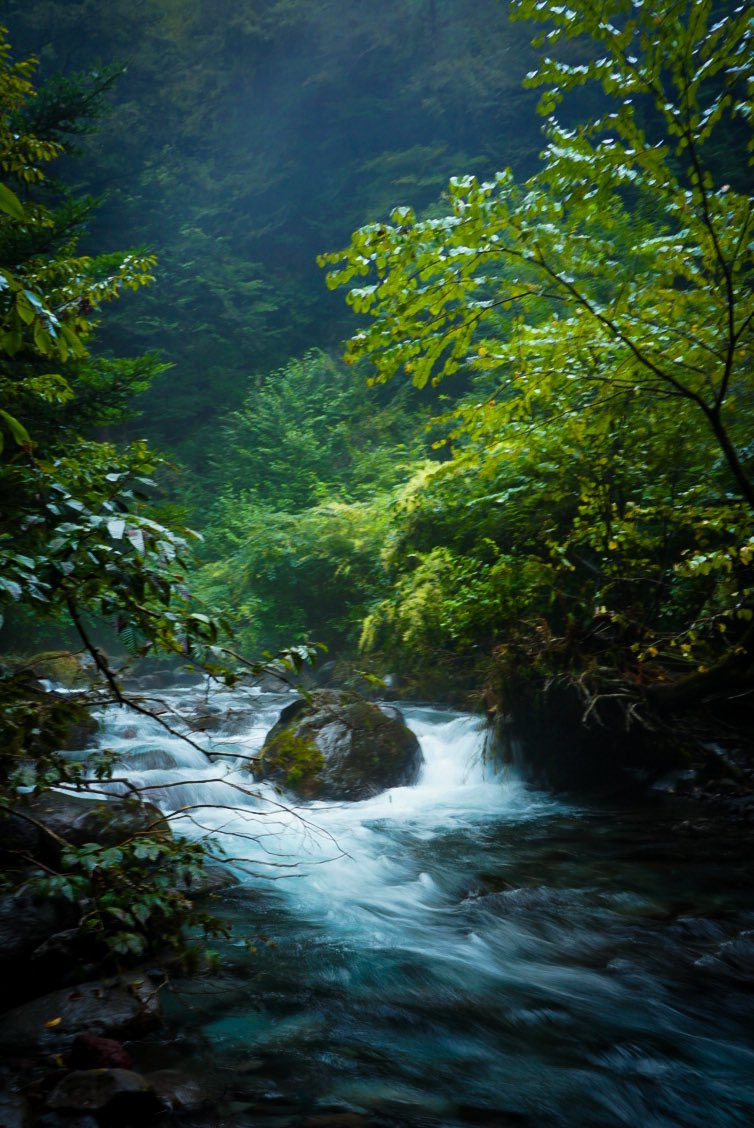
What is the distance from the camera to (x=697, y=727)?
266 inches

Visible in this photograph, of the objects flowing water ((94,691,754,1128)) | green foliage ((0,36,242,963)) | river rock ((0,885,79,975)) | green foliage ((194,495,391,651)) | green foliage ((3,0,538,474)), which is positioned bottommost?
flowing water ((94,691,754,1128))

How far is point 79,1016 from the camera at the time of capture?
2852 mm

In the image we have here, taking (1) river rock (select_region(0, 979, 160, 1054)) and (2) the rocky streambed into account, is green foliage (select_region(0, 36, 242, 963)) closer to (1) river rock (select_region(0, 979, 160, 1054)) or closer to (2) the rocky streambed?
(1) river rock (select_region(0, 979, 160, 1054))

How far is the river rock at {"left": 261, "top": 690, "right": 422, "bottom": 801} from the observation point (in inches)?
285

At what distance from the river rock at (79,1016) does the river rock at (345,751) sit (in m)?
3.93

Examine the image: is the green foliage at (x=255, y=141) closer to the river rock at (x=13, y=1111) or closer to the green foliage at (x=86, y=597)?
the green foliage at (x=86, y=597)

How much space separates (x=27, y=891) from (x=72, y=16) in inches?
1313

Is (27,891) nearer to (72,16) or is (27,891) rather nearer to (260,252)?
(260,252)

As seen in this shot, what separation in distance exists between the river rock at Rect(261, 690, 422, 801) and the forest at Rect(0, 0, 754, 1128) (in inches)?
1.7

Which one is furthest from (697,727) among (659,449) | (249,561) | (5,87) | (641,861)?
(249,561)

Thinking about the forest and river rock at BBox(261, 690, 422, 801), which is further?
river rock at BBox(261, 690, 422, 801)

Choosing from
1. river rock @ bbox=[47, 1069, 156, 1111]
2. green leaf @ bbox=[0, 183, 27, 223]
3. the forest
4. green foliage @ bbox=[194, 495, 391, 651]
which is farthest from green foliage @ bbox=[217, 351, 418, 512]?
green leaf @ bbox=[0, 183, 27, 223]

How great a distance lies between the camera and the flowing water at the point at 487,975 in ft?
9.01

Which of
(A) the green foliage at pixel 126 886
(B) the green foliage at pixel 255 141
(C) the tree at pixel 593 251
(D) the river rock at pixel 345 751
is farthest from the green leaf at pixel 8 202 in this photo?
(B) the green foliage at pixel 255 141
